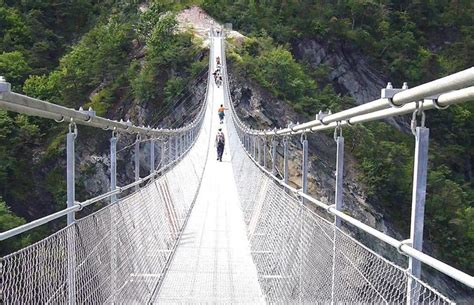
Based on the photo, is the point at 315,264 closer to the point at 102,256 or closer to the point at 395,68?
the point at 102,256

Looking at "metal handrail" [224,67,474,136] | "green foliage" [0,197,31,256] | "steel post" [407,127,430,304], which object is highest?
"metal handrail" [224,67,474,136]

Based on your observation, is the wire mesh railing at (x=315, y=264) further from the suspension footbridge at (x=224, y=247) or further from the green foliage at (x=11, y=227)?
the green foliage at (x=11, y=227)

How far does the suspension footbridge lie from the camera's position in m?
1.36

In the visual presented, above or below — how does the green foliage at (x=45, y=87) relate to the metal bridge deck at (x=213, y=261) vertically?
above

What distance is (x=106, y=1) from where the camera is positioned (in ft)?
90.0

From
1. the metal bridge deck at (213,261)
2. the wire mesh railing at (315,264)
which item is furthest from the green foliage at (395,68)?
the wire mesh railing at (315,264)

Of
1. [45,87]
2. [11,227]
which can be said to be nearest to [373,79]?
[45,87]

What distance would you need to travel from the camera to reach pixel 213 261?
4.37 meters

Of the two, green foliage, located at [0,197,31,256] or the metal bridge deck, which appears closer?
the metal bridge deck

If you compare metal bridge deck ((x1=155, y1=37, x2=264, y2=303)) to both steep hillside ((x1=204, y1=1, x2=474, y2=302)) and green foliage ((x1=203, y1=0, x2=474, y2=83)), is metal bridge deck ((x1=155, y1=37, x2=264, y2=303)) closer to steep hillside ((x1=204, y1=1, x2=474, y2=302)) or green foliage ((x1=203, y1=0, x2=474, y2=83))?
steep hillside ((x1=204, y1=1, x2=474, y2=302))

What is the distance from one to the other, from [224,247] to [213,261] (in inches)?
15.4

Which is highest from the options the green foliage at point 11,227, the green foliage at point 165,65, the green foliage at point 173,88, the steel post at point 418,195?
the green foliage at point 165,65

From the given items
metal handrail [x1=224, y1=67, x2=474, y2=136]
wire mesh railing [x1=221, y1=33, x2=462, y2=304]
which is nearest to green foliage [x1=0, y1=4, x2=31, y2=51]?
wire mesh railing [x1=221, y1=33, x2=462, y2=304]

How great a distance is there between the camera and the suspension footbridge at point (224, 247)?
1.36 m
